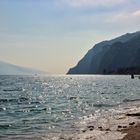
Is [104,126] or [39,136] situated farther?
[104,126]

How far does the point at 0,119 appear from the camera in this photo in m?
45.2

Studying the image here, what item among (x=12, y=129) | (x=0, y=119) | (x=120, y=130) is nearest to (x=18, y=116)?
(x=0, y=119)

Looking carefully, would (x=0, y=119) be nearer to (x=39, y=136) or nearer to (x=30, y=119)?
(x=30, y=119)

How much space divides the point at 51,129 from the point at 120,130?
702cm

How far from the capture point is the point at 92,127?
3700cm

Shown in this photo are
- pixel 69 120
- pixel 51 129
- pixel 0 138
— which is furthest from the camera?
pixel 69 120

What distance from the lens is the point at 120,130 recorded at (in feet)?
110

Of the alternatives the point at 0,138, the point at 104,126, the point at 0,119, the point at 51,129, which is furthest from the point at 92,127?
the point at 0,119

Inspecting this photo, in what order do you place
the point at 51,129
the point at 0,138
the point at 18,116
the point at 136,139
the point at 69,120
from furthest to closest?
the point at 18,116 → the point at 69,120 → the point at 51,129 → the point at 0,138 → the point at 136,139

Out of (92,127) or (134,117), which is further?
(134,117)

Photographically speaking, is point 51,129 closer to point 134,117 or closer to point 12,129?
point 12,129

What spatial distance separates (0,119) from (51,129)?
35.3ft

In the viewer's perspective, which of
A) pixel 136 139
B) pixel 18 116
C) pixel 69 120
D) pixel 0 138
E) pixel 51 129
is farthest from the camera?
pixel 18 116

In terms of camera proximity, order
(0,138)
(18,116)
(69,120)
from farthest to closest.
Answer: (18,116) → (69,120) → (0,138)
